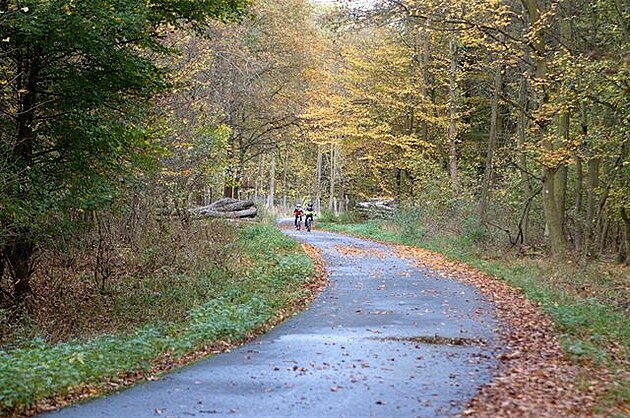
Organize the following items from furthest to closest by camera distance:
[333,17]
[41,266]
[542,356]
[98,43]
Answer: [333,17]
[41,266]
[98,43]
[542,356]

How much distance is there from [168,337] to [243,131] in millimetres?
27932

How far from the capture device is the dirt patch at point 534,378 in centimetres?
695

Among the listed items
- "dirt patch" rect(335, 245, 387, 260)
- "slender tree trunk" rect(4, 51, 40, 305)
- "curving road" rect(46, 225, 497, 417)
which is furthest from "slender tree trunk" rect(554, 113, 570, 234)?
"slender tree trunk" rect(4, 51, 40, 305)

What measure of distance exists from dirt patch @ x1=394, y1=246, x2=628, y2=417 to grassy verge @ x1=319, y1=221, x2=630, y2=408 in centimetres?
23

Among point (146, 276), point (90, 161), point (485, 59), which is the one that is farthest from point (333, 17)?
point (90, 161)

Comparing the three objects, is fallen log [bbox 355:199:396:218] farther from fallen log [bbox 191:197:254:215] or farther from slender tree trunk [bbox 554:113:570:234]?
slender tree trunk [bbox 554:113:570:234]

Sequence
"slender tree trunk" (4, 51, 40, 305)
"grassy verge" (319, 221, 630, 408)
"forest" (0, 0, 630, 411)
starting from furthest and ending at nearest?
"forest" (0, 0, 630, 411)
"slender tree trunk" (4, 51, 40, 305)
"grassy verge" (319, 221, 630, 408)

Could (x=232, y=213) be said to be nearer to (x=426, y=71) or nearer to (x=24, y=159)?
(x=426, y=71)

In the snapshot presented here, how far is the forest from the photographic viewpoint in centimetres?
1324

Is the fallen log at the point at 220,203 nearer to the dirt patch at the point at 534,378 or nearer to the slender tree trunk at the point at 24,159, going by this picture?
the slender tree trunk at the point at 24,159

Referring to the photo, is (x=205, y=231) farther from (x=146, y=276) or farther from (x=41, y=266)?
(x=41, y=266)

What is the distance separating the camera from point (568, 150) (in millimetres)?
18172

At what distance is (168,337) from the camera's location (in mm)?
10133

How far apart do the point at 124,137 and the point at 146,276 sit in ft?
17.6
